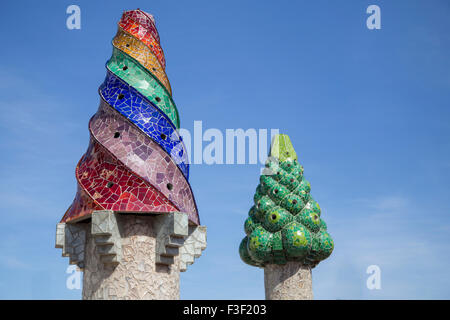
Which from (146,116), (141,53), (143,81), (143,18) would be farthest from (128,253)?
(143,18)

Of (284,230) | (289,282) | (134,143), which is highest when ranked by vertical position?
(134,143)

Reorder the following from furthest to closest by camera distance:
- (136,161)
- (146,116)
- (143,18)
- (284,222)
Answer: (284,222) < (143,18) < (146,116) < (136,161)

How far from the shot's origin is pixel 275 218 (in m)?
16.0

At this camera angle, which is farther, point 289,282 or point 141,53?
point 289,282

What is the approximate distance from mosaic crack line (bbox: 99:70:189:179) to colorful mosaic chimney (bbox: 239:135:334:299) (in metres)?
6.61

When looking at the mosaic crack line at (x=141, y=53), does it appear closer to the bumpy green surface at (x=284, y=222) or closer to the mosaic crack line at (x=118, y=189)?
the mosaic crack line at (x=118, y=189)

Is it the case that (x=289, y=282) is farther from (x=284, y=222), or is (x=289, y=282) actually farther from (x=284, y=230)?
(x=284, y=222)

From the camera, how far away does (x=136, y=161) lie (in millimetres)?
9109

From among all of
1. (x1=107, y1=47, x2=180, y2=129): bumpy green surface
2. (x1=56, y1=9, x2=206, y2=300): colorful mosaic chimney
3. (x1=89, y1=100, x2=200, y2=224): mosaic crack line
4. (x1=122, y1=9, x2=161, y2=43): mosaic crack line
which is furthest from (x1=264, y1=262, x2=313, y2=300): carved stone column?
(x1=122, y1=9, x2=161, y2=43): mosaic crack line

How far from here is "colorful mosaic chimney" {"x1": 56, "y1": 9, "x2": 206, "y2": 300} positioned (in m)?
8.84

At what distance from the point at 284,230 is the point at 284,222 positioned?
247 mm

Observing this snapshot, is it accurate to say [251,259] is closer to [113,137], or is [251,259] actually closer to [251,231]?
[251,231]
